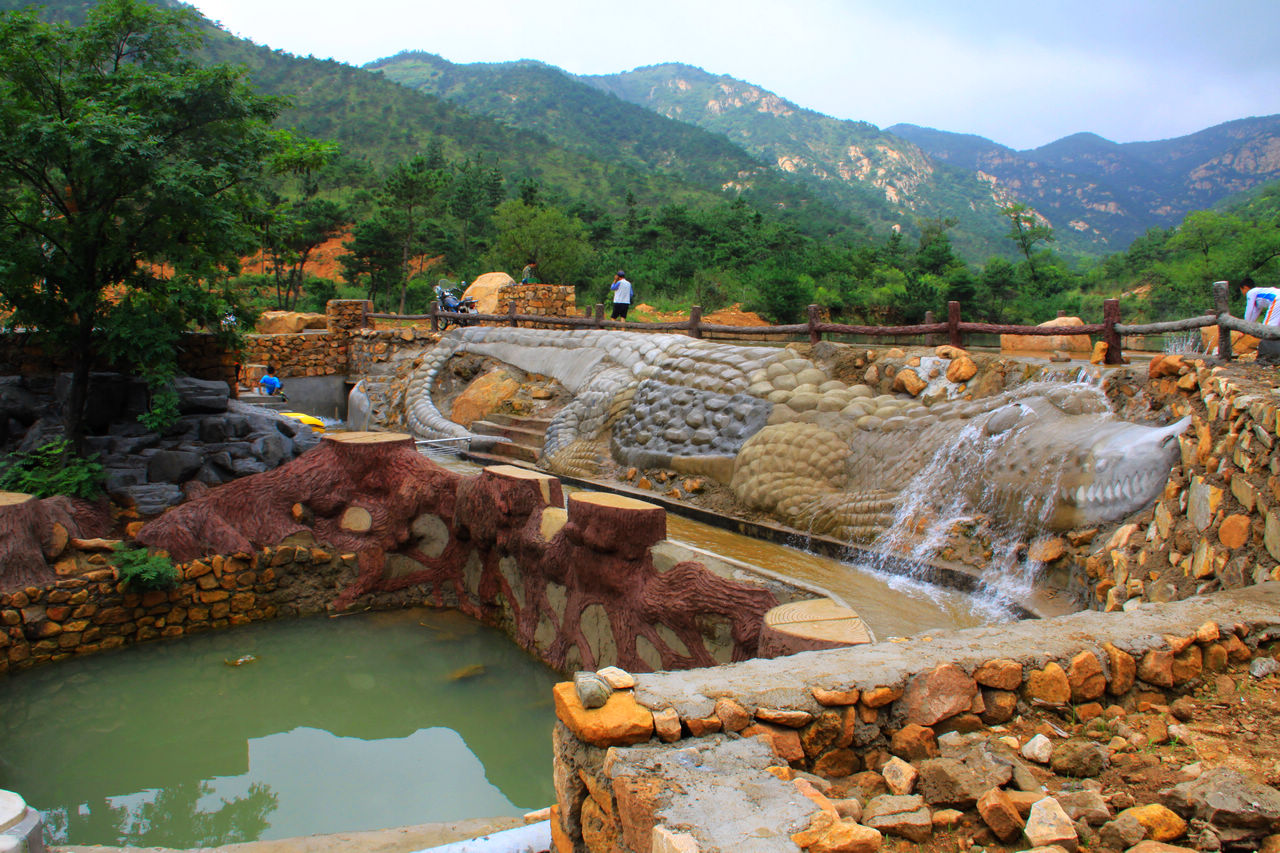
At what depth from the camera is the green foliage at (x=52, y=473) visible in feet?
21.0

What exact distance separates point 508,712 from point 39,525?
3.81 m

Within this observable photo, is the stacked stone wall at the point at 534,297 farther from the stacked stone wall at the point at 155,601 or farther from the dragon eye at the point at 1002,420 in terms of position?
the dragon eye at the point at 1002,420

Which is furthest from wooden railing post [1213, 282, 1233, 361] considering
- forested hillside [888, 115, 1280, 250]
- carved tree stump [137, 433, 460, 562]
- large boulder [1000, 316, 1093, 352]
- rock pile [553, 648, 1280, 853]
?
forested hillside [888, 115, 1280, 250]

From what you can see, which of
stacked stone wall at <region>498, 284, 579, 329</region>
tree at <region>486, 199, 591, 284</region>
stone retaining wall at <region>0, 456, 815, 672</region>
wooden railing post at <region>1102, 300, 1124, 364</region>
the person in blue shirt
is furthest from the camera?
tree at <region>486, 199, 591, 284</region>

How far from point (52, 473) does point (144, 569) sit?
4.44 ft

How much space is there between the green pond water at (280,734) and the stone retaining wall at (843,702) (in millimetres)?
2186

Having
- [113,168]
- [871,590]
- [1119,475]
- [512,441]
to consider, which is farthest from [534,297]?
[1119,475]

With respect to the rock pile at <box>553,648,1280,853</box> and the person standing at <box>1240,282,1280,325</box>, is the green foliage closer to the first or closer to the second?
the rock pile at <box>553,648,1280,853</box>

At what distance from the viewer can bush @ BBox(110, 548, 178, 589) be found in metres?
6.00

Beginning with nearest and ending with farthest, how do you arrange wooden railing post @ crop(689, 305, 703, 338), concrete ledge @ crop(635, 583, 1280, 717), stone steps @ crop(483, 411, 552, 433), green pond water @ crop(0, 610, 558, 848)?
concrete ledge @ crop(635, 583, 1280, 717)
green pond water @ crop(0, 610, 558, 848)
stone steps @ crop(483, 411, 552, 433)
wooden railing post @ crop(689, 305, 703, 338)

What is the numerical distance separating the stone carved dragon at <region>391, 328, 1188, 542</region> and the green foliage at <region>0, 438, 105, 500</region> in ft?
14.0

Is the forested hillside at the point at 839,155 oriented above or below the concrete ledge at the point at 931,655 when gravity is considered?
above

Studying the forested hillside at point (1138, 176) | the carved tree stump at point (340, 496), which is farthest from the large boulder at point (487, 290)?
the forested hillside at point (1138, 176)

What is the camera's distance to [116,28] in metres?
6.71
